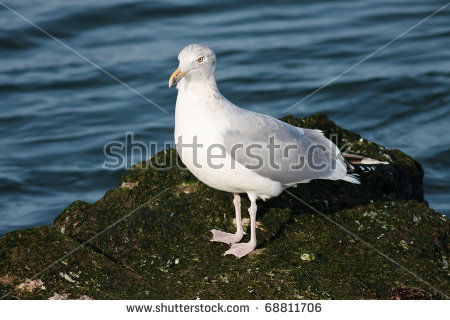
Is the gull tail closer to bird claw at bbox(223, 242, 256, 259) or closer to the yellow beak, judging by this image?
bird claw at bbox(223, 242, 256, 259)

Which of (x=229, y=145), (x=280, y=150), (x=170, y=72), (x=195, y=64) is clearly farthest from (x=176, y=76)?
(x=170, y=72)

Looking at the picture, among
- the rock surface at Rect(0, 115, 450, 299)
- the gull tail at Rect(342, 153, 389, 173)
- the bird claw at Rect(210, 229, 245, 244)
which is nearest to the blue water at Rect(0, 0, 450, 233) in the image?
the gull tail at Rect(342, 153, 389, 173)

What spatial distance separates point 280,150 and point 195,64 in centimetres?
117

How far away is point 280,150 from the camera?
18.8 ft

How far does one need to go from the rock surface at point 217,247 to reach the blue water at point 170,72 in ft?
11.9

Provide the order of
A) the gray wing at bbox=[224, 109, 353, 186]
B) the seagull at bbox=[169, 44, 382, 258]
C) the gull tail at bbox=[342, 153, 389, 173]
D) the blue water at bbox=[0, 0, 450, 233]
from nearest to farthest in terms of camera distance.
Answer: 1. the seagull at bbox=[169, 44, 382, 258]
2. the gray wing at bbox=[224, 109, 353, 186]
3. the gull tail at bbox=[342, 153, 389, 173]
4. the blue water at bbox=[0, 0, 450, 233]

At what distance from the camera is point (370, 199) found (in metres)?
6.27

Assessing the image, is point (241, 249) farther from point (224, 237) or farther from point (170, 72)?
point (170, 72)

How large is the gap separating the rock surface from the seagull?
1.03ft

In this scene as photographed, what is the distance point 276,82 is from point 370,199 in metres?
7.71

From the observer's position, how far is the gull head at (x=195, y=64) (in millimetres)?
5438

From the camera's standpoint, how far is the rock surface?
15.5 feet

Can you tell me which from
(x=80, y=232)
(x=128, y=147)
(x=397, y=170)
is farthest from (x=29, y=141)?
(x=397, y=170)

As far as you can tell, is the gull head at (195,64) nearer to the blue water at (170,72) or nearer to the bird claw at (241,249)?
the bird claw at (241,249)
